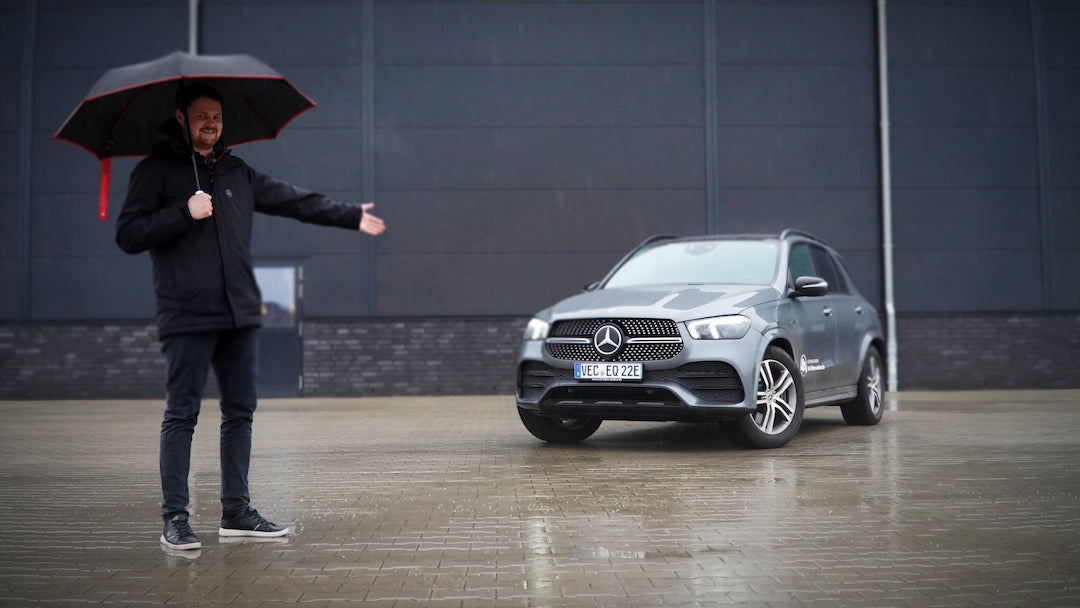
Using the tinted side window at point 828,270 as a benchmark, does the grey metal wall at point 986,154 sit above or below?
above

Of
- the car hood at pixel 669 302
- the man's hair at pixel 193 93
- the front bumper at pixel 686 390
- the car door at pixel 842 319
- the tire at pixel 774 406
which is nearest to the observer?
the man's hair at pixel 193 93

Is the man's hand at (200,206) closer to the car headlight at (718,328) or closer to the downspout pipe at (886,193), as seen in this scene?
the car headlight at (718,328)

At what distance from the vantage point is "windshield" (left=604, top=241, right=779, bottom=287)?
8758 millimetres

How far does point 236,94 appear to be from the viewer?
518cm

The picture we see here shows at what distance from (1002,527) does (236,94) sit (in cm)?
420

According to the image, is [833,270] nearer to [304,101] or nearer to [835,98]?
[304,101]

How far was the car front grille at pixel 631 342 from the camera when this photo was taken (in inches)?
298

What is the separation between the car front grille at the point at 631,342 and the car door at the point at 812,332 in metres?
1.31

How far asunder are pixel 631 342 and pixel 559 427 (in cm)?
133

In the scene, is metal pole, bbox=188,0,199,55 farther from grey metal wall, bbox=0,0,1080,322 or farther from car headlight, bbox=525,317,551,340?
car headlight, bbox=525,317,551,340

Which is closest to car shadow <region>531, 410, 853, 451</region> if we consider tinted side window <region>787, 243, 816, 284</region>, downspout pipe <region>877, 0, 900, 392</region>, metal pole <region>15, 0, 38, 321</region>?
tinted side window <region>787, 243, 816, 284</region>

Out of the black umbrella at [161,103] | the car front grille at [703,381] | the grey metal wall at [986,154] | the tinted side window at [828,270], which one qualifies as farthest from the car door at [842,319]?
the grey metal wall at [986,154]

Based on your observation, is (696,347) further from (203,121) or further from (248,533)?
(203,121)

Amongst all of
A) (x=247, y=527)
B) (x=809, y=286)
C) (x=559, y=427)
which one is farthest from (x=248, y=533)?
(x=809, y=286)
